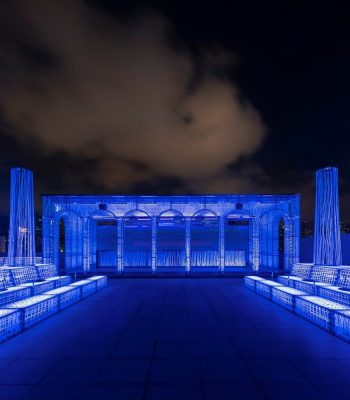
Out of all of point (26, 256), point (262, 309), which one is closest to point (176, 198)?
point (26, 256)

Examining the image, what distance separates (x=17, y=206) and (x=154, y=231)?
874cm

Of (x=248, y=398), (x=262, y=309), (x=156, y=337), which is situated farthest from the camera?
(x=262, y=309)

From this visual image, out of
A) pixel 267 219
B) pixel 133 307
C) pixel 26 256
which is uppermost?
pixel 267 219

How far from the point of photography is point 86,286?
1358 cm

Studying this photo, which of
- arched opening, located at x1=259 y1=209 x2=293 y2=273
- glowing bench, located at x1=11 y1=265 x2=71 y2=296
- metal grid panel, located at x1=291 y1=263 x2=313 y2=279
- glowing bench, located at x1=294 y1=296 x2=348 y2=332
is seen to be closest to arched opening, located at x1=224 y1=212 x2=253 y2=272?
arched opening, located at x1=259 y1=209 x2=293 y2=273

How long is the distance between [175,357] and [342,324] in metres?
4.01

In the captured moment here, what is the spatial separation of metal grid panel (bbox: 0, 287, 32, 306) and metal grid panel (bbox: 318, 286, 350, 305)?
10166mm

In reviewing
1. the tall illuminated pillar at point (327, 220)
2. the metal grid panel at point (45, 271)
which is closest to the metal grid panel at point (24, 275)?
the metal grid panel at point (45, 271)

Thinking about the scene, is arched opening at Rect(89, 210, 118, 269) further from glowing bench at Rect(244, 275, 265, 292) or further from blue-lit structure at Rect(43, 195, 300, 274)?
glowing bench at Rect(244, 275, 265, 292)

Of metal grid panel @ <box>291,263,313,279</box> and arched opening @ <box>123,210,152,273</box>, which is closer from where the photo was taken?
metal grid panel @ <box>291,263,313,279</box>

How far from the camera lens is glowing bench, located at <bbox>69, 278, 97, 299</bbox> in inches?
507

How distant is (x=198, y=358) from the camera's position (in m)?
6.24

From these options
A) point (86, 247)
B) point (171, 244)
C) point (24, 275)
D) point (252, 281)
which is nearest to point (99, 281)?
point (24, 275)

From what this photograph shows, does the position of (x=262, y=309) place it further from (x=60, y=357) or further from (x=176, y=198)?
(x=176, y=198)
